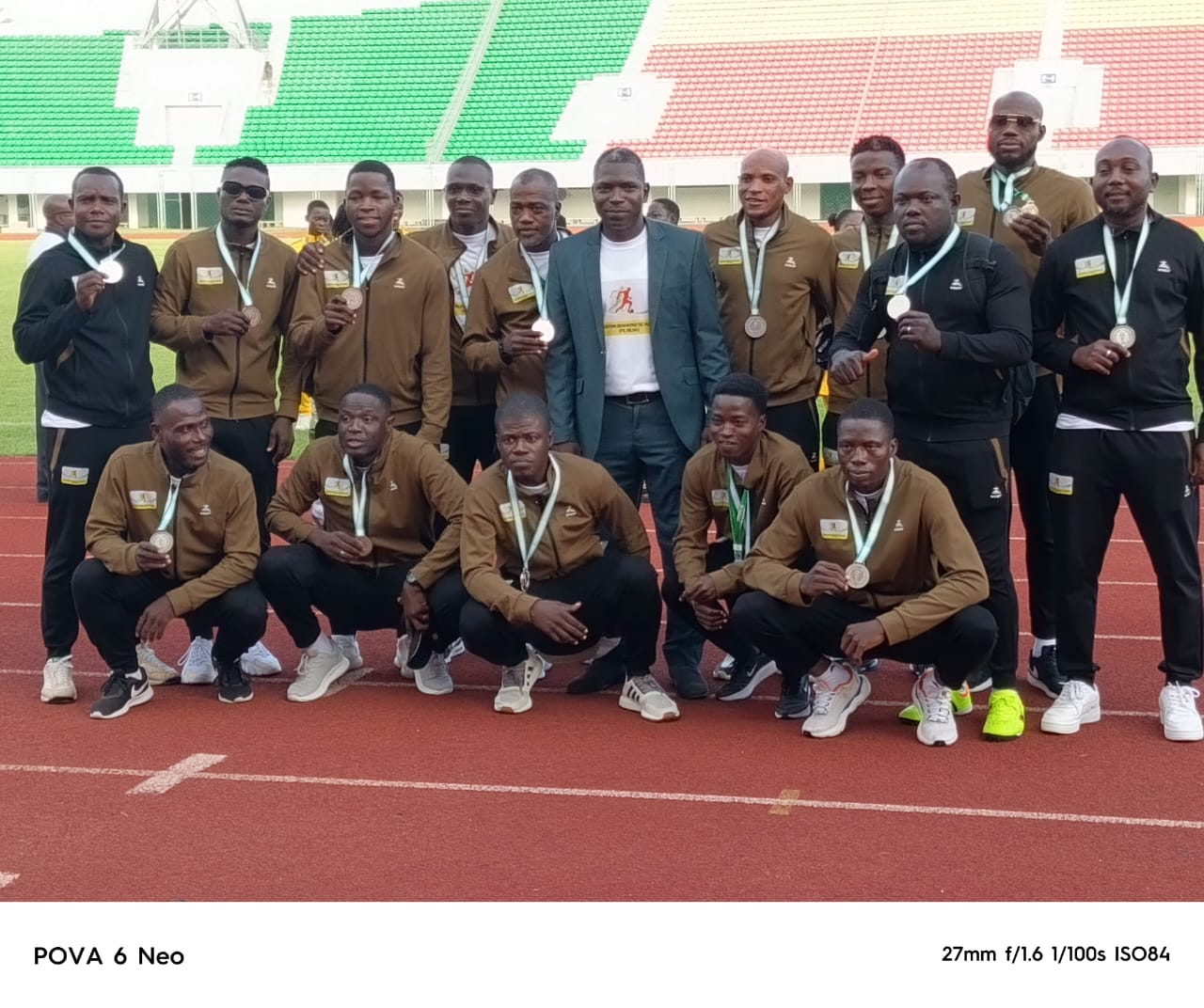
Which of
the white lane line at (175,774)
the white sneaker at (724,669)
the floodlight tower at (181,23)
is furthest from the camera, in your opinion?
the floodlight tower at (181,23)

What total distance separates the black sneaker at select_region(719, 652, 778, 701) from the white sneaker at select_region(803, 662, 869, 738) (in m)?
0.49

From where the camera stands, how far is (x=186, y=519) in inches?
245

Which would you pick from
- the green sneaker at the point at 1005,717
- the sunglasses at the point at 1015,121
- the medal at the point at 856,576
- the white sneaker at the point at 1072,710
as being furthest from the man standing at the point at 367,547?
the sunglasses at the point at 1015,121

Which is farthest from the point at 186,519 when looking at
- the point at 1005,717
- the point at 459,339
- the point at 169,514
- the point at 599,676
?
the point at 1005,717

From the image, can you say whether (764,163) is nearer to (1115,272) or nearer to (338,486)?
(1115,272)

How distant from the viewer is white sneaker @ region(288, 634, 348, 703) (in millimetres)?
6398

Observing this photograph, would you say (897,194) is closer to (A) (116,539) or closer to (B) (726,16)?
(A) (116,539)

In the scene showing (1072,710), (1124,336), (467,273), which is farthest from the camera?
(467,273)

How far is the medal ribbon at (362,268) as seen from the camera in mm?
Answer: 6672

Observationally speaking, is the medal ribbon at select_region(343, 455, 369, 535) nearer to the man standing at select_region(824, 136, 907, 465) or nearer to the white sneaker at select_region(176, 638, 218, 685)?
the white sneaker at select_region(176, 638, 218, 685)

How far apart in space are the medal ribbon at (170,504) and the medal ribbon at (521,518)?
1294 mm

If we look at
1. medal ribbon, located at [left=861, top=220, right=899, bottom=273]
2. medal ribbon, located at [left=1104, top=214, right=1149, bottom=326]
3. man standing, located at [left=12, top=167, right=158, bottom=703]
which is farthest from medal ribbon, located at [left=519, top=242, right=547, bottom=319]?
medal ribbon, located at [left=1104, top=214, right=1149, bottom=326]

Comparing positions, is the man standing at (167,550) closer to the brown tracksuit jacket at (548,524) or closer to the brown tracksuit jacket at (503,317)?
the brown tracksuit jacket at (548,524)

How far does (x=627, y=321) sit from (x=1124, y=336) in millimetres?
1923
